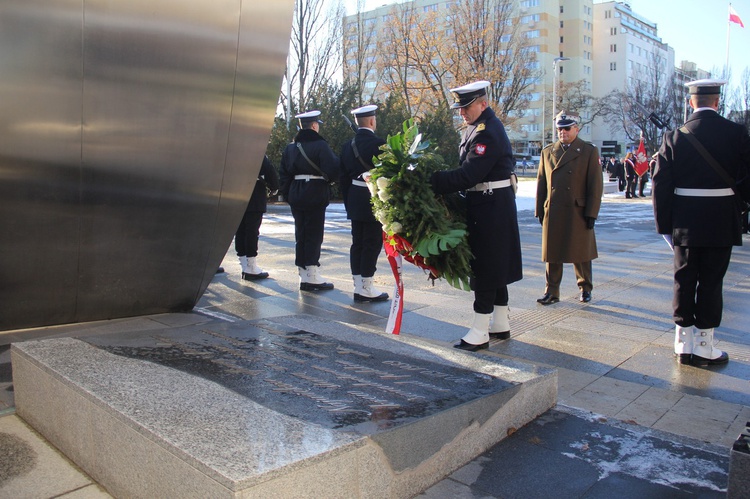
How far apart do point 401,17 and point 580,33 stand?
2363 inches

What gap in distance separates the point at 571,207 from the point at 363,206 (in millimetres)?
2232

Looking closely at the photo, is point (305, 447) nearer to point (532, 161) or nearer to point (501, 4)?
point (501, 4)

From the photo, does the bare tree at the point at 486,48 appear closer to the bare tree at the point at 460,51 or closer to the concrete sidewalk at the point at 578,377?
the bare tree at the point at 460,51

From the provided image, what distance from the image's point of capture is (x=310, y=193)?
26.8 ft

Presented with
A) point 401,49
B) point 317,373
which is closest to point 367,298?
point 317,373

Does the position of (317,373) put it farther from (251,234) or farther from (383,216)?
(251,234)

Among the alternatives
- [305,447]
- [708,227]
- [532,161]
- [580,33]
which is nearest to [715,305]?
[708,227]

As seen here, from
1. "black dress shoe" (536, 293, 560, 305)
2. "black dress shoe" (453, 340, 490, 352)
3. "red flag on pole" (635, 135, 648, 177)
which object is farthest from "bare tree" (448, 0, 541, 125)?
"black dress shoe" (453, 340, 490, 352)

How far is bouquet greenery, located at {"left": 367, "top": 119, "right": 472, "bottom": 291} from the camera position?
4902 mm

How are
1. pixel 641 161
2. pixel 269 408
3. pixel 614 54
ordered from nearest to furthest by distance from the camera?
1. pixel 269 408
2. pixel 641 161
3. pixel 614 54

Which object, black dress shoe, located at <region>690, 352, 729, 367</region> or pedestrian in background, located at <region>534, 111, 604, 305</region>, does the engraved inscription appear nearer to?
black dress shoe, located at <region>690, 352, 729, 367</region>

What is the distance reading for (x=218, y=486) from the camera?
240 cm

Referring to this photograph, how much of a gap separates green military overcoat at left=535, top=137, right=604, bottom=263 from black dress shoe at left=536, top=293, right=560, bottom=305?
0.39 meters

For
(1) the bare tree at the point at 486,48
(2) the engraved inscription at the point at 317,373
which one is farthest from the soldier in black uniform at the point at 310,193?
(1) the bare tree at the point at 486,48
